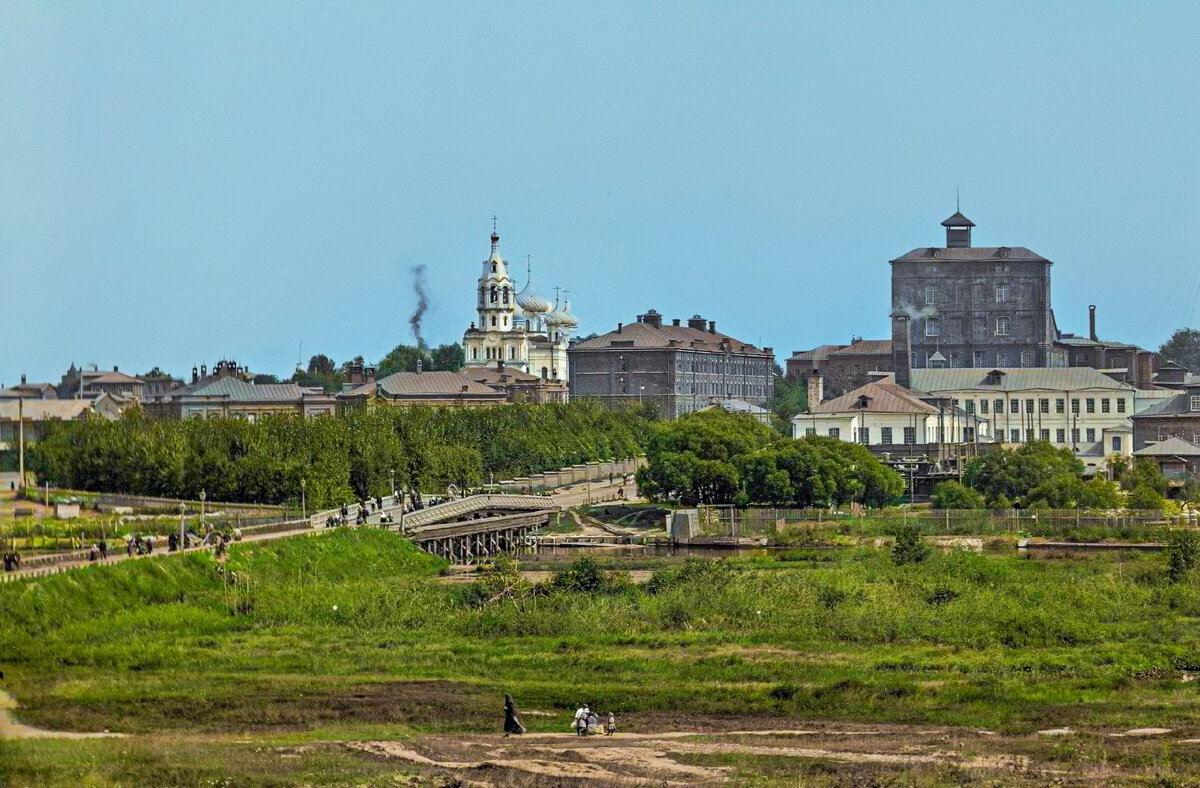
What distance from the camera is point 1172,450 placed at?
106000 mm

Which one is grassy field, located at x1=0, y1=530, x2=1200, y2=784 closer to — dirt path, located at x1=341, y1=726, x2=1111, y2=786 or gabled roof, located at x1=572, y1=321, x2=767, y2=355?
dirt path, located at x1=341, y1=726, x2=1111, y2=786

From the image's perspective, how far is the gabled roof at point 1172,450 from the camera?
10556 centimetres

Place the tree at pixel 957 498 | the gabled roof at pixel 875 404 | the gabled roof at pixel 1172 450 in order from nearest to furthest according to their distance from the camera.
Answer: the tree at pixel 957 498, the gabled roof at pixel 1172 450, the gabled roof at pixel 875 404

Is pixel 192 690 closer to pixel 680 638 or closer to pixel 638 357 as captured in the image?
pixel 680 638

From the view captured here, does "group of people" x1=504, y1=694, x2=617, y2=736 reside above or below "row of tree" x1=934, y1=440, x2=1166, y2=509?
below

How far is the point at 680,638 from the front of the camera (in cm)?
5562

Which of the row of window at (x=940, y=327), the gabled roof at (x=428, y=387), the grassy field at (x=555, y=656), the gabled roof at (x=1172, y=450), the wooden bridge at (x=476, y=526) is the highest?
the row of window at (x=940, y=327)

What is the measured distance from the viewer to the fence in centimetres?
8188

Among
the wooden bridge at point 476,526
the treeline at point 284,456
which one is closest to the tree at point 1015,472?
the wooden bridge at point 476,526

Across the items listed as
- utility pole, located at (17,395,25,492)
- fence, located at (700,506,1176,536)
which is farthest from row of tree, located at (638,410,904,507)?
utility pole, located at (17,395,25,492)

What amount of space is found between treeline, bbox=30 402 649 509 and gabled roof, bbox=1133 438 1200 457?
33137 mm

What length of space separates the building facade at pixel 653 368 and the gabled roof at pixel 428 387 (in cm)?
792

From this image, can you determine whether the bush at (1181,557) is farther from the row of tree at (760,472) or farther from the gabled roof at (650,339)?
the gabled roof at (650,339)

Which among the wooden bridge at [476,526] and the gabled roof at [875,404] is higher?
the gabled roof at [875,404]
